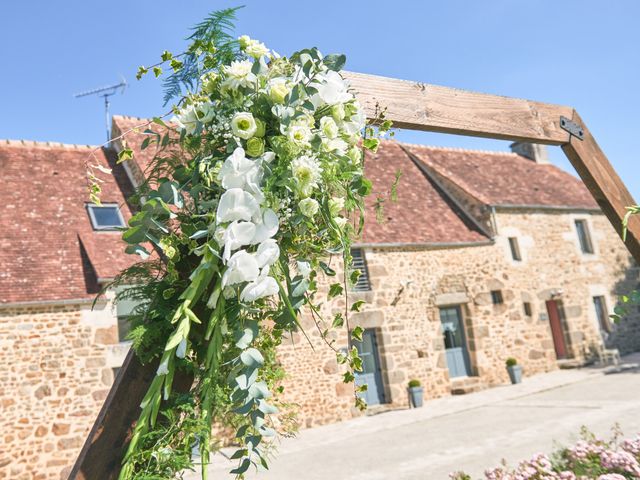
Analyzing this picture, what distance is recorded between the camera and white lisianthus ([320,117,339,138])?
153 centimetres

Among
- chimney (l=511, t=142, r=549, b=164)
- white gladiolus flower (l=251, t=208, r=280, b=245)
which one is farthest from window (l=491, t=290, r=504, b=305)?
white gladiolus flower (l=251, t=208, r=280, b=245)

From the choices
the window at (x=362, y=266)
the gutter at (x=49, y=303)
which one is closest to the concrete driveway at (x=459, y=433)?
the window at (x=362, y=266)

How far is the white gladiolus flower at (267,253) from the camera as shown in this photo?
1.32 m

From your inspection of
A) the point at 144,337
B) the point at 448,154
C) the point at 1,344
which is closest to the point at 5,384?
the point at 1,344

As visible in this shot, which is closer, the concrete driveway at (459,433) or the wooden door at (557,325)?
the concrete driveway at (459,433)

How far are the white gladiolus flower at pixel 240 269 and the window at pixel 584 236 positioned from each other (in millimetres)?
17356

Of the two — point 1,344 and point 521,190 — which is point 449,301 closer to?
point 521,190

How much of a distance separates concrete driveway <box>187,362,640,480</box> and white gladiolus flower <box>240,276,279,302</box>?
5.33m

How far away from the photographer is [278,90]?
1485 mm

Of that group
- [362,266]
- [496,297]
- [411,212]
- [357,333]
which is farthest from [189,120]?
[496,297]

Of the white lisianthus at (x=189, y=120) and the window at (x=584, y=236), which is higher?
the window at (x=584, y=236)

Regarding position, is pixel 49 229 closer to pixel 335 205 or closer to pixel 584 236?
pixel 335 205

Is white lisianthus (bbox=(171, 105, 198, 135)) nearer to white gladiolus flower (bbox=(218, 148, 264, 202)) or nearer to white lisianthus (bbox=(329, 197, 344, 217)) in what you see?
white gladiolus flower (bbox=(218, 148, 264, 202))

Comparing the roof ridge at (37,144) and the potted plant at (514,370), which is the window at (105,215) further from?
the potted plant at (514,370)
